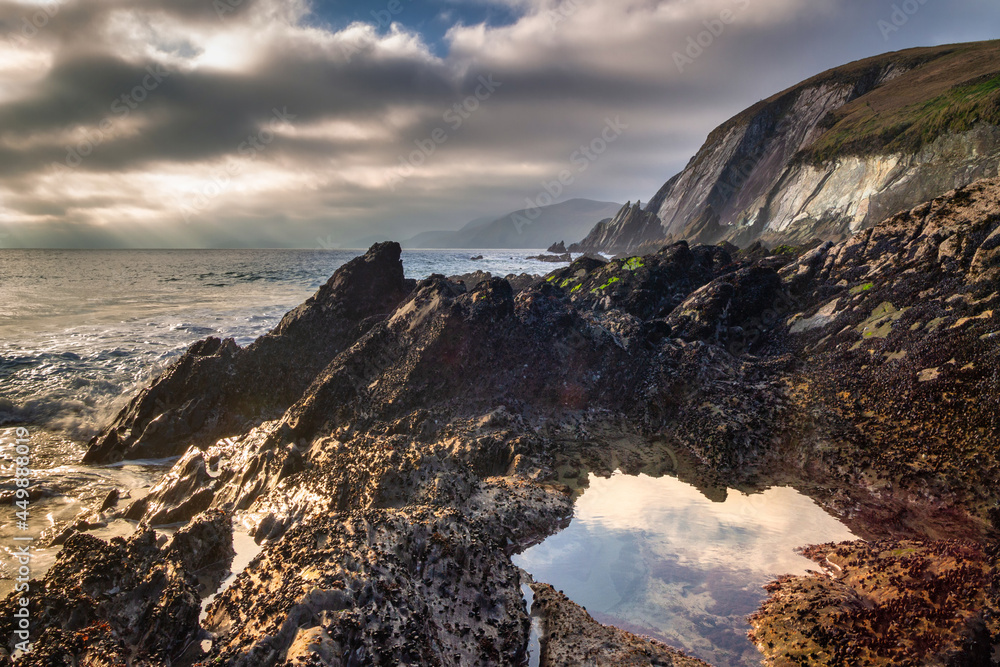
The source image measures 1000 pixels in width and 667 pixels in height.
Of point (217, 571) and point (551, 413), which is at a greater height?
point (551, 413)

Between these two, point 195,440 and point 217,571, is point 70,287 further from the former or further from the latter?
point 217,571

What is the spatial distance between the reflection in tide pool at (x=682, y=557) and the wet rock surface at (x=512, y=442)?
0.36 m

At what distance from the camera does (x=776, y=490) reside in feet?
22.8

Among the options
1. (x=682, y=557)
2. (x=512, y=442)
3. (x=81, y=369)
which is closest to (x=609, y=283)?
(x=512, y=442)

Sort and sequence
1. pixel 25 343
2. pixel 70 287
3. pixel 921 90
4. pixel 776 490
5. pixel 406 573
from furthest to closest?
pixel 921 90 < pixel 70 287 < pixel 25 343 < pixel 776 490 < pixel 406 573

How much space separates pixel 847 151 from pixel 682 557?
61735 millimetres

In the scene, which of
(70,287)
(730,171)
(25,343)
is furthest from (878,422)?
(730,171)

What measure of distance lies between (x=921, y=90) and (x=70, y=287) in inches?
3949

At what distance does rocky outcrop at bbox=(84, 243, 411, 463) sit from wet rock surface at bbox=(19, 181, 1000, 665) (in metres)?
0.07

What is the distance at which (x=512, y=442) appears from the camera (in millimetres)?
8141

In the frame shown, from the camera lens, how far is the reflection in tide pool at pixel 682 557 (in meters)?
4.46

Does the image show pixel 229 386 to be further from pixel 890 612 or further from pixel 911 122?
pixel 911 122

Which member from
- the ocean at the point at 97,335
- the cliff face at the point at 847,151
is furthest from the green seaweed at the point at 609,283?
the cliff face at the point at 847,151

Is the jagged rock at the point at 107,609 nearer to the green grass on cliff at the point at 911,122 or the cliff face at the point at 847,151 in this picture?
the cliff face at the point at 847,151
